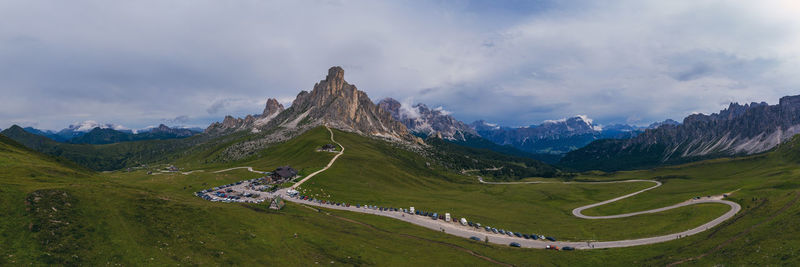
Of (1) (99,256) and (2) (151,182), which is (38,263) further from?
(2) (151,182)

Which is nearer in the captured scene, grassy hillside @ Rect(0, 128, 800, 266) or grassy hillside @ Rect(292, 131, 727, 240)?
grassy hillside @ Rect(0, 128, 800, 266)

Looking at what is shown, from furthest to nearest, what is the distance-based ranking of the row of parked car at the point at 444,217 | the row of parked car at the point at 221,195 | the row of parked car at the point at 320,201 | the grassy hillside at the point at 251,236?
1. the row of parked car at the point at 320,201
2. the row of parked car at the point at 221,195
3. the row of parked car at the point at 444,217
4. the grassy hillside at the point at 251,236

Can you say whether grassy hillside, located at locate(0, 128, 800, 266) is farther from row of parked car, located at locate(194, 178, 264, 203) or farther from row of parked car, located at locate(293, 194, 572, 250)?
row of parked car, located at locate(194, 178, 264, 203)

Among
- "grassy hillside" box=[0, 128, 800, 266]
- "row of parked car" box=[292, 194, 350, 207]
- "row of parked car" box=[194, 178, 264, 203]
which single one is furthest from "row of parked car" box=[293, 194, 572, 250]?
"row of parked car" box=[194, 178, 264, 203]

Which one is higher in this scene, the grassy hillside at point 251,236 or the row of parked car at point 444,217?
the grassy hillside at point 251,236

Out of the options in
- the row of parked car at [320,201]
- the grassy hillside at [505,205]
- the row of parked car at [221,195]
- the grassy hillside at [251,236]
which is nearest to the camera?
the grassy hillside at [251,236]

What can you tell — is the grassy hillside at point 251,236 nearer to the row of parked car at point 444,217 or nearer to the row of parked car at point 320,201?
the row of parked car at point 444,217

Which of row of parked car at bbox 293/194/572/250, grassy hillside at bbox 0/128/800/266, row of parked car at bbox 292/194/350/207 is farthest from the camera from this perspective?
row of parked car at bbox 292/194/350/207

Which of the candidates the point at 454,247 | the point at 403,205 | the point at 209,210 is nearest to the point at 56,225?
the point at 209,210

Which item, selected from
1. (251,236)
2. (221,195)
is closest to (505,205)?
(221,195)

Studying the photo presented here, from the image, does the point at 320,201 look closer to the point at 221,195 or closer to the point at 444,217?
the point at 221,195

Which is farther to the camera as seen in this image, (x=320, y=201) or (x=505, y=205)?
(x=505, y=205)

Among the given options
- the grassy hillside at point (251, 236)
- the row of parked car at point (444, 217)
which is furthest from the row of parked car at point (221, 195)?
the grassy hillside at point (251, 236)
